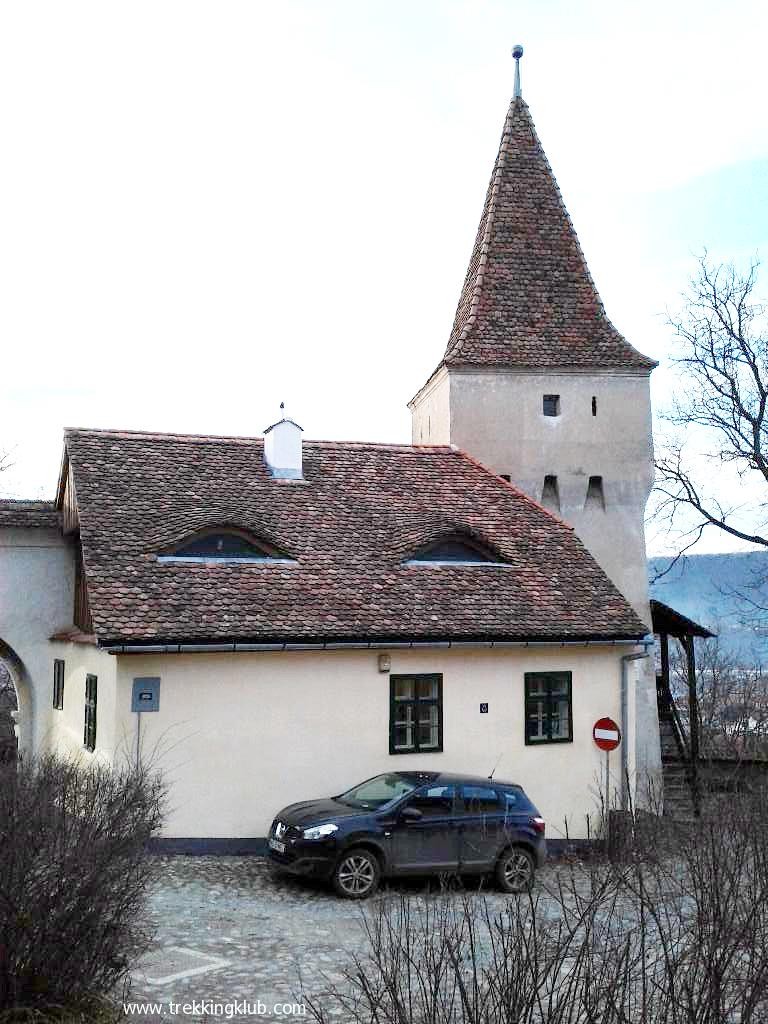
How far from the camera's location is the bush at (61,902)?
7.11 metres

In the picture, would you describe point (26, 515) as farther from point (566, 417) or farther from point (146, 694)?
point (566, 417)

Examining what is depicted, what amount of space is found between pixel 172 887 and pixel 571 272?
18490 millimetres

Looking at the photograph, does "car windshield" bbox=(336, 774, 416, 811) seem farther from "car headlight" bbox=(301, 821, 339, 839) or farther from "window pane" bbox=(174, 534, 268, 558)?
"window pane" bbox=(174, 534, 268, 558)

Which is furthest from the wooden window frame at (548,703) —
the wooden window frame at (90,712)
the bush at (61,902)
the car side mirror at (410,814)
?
the bush at (61,902)

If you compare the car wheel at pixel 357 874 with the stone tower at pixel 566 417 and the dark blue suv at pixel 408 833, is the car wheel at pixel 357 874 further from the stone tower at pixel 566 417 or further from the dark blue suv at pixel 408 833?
the stone tower at pixel 566 417

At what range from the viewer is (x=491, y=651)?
18516mm

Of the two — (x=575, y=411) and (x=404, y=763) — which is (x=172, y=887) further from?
(x=575, y=411)

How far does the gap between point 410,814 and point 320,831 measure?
49.8 inches

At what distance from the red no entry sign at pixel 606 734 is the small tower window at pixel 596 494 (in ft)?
24.5

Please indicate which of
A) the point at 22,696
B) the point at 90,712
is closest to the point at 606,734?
the point at 90,712

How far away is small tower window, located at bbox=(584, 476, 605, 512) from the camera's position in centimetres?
2505

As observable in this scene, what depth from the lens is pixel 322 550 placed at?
19297mm

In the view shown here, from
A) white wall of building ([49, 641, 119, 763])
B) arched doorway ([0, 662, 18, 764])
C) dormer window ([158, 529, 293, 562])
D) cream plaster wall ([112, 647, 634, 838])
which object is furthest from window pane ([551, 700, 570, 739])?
arched doorway ([0, 662, 18, 764])

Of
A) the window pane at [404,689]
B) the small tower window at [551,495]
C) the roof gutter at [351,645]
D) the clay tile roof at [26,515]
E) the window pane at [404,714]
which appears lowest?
the window pane at [404,714]
